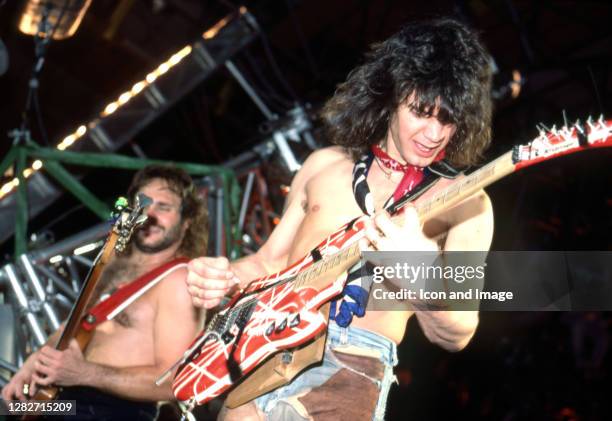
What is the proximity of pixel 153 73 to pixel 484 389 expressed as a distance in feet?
15.1

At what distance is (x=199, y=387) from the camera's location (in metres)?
2.41

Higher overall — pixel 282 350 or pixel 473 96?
pixel 473 96

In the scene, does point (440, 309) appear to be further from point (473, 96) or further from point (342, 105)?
point (342, 105)

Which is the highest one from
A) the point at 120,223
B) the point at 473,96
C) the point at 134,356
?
the point at 473,96

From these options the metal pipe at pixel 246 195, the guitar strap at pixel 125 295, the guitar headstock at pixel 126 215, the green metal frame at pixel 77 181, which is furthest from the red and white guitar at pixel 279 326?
the metal pipe at pixel 246 195

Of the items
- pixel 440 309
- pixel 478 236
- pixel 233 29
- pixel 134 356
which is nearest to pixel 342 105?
pixel 478 236

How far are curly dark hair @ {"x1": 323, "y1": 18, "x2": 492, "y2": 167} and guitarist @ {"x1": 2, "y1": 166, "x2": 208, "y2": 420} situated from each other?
44.9 inches

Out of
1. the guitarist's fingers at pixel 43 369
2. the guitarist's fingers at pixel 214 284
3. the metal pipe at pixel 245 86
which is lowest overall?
the guitarist's fingers at pixel 43 369

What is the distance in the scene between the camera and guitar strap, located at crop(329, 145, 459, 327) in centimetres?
240

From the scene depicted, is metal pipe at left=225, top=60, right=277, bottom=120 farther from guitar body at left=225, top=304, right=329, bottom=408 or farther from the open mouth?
guitar body at left=225, top=304, right=329, bottom=408

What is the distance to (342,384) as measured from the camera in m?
2.36

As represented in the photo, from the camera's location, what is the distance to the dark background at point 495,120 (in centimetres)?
641

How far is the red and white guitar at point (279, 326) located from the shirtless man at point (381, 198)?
10cm

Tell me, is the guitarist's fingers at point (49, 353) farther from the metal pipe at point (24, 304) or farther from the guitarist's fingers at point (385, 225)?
the guitarist's fingers at point (385, 225)
